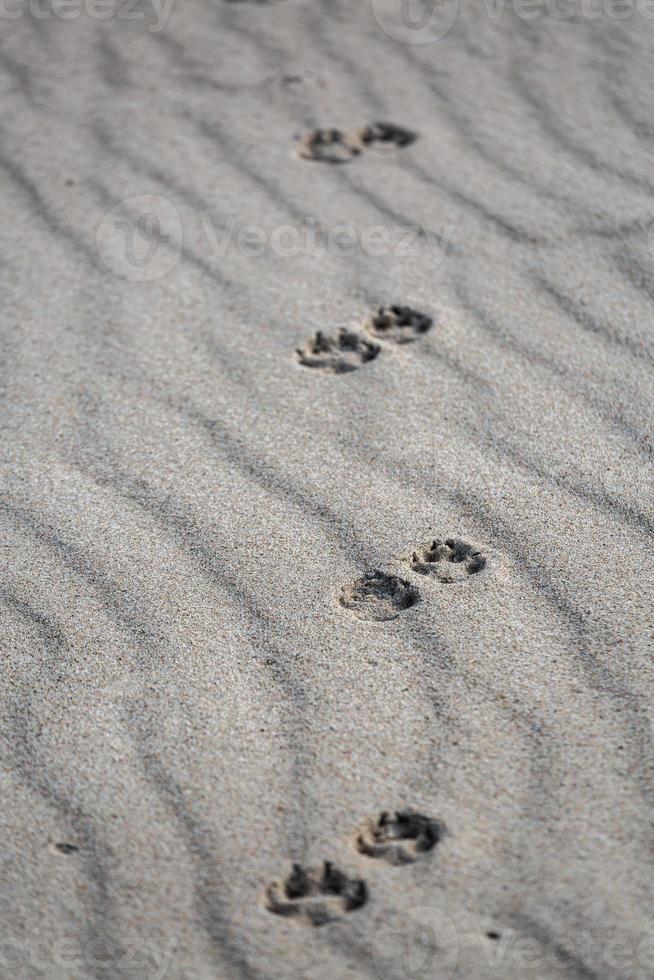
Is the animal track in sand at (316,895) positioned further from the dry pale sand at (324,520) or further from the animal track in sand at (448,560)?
the animal track in sand at (448,560)

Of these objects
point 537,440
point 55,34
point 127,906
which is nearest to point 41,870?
point 127,906

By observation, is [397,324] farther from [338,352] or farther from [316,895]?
[316,895]

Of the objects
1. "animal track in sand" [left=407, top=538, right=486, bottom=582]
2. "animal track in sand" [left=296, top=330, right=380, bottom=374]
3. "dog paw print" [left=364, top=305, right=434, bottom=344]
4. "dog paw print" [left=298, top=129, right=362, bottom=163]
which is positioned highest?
"dog paw print" [left=298, top=129, right=362, bottom=163]

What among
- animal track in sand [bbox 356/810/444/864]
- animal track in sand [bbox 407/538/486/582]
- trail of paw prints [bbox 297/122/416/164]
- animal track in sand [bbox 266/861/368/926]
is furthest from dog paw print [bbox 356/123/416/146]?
animal track in sand [bbox 266/861/368/926]

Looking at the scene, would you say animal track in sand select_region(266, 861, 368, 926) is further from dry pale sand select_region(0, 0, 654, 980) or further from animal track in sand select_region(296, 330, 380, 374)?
animal track in sand select_region(296, 330, 380, 374)

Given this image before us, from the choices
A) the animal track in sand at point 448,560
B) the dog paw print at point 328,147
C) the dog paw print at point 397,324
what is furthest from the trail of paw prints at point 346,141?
the animal track in sand at point 448,560

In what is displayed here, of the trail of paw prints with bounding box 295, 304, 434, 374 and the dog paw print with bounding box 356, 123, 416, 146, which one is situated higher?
the dog paw print with bounding box 356, 123, 416, 146

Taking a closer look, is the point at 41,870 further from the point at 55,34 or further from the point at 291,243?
the point at 55,34
